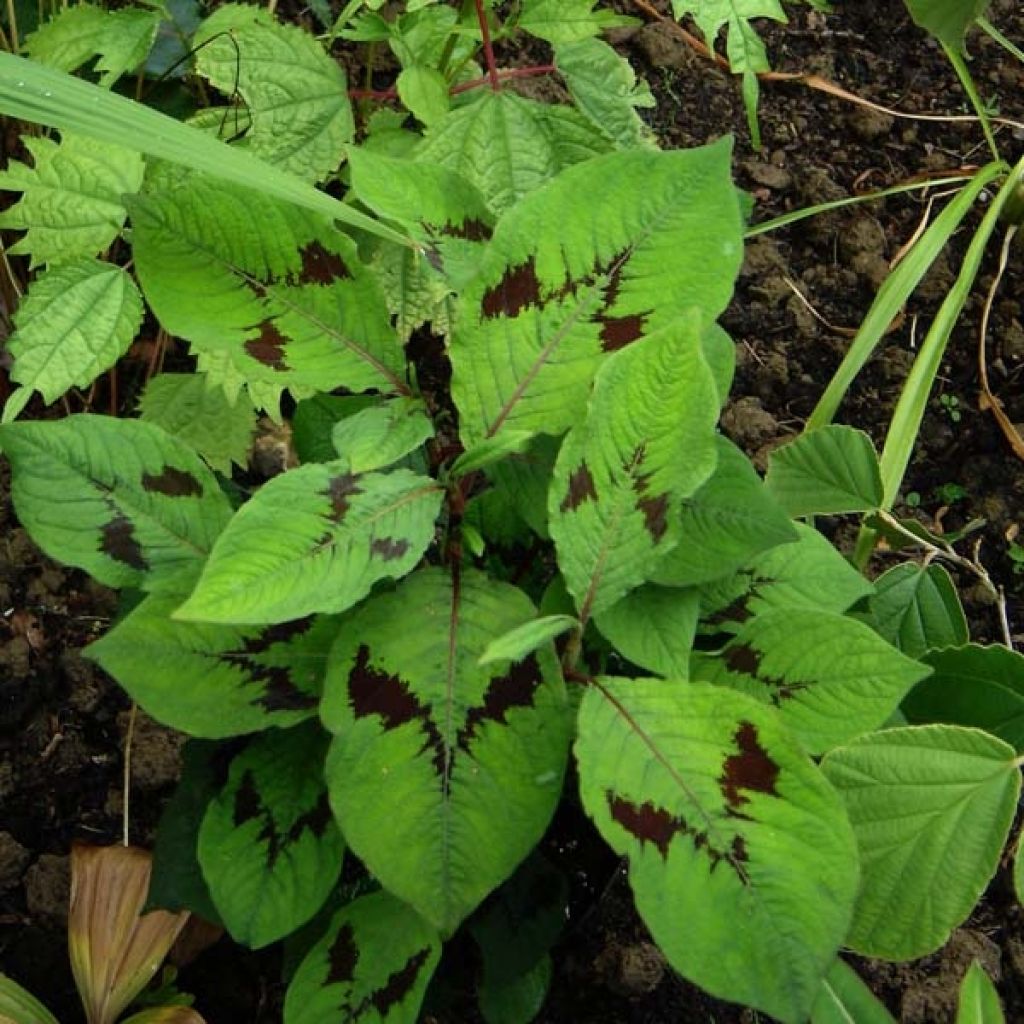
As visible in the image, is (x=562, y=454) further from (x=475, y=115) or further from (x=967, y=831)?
(x=475, y=115)

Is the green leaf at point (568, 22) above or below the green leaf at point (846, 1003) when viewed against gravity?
above

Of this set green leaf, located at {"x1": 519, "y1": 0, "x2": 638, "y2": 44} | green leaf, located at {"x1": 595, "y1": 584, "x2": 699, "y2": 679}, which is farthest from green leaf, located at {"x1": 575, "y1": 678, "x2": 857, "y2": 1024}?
green leaf, located at {"x1": 519, "y1": 0, "x2": 638, "y2": 44}

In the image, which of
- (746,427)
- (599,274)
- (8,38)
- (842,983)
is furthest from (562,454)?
(8,38)

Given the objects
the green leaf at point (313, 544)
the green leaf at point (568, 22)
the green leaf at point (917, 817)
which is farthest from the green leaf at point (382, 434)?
the green leaf at point (568, 22)

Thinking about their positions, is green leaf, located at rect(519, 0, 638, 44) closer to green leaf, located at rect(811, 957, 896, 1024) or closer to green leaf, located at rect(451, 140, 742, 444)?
green leaf, located at rect(451, 140, 742, 444)

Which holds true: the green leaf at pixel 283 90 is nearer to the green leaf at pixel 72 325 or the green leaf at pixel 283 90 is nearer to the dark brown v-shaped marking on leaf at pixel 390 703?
the green leaf at pixel 72 325
